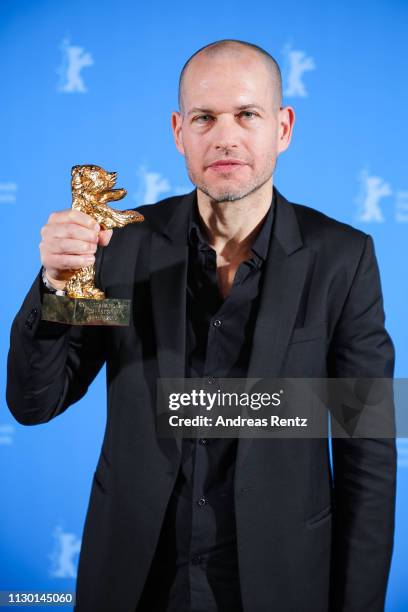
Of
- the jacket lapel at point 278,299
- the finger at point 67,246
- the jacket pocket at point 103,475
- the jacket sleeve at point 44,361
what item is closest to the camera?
the finger at point 67,246

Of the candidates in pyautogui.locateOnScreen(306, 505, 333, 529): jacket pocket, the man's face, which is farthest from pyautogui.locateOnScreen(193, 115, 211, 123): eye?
pyautogui.locateOnScreen(306, 505, 333, 529): jacket pocket

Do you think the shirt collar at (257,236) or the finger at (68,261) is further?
the shirt collar at (257,236)

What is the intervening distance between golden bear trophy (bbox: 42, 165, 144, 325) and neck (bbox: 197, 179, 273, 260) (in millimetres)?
292

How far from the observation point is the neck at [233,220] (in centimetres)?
178

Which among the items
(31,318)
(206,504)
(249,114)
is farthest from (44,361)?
(249,114)

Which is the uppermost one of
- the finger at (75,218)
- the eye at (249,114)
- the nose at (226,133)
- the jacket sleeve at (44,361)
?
the eye at (249,114)

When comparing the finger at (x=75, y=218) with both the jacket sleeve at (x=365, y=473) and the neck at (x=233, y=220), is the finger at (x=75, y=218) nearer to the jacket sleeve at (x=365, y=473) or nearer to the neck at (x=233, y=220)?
the neck at (x=233, y=220)

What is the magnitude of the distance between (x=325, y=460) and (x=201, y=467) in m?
0.35

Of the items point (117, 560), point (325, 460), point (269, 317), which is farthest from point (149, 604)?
point (269, 317)

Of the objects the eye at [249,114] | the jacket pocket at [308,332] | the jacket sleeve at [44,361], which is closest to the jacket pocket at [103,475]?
the jacket sleeve at [44,361]

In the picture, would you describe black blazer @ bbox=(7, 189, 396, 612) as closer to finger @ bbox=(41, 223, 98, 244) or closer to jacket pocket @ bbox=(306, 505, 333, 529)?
jacket pocket @ bbox=(306, 505, 333, 529)

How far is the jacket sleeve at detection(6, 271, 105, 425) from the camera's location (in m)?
1.56

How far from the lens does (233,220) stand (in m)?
1.80

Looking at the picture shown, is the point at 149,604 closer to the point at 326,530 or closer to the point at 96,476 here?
the point at 96,476
